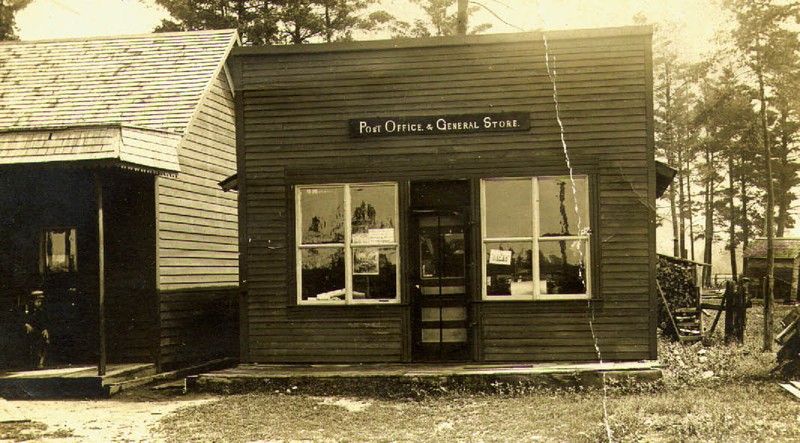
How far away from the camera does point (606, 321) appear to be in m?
10.6

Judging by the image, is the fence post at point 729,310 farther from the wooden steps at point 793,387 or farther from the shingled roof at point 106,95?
Result: the shingled roof at point 106,95

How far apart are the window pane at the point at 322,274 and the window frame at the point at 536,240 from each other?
2.12 m

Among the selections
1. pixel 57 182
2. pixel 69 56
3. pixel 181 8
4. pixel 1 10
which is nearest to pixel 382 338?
pixel 57 182

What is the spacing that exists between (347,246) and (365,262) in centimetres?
36

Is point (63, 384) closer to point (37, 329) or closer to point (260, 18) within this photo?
point (37, 329)

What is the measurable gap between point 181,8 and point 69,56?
14438 millimetres

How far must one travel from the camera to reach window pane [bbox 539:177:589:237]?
10.7m

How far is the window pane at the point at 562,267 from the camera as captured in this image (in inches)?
422

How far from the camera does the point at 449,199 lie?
10938mm

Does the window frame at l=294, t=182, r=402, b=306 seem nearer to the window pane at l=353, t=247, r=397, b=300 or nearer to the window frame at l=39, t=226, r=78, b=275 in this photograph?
the window pane at l=353, t=247, r=397, b=300

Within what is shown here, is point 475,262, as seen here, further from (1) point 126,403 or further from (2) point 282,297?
(1) point 126,403

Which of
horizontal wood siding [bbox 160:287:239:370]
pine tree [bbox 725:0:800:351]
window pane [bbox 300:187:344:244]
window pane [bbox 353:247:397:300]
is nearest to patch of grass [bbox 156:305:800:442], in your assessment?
window pane [bbox 353:247:397:300]

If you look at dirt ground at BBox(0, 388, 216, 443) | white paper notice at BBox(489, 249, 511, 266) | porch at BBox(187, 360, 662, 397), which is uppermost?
white paper notice at BBox(489, 249, 511, 266)

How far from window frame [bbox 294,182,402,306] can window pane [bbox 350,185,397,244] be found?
4cm
